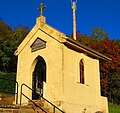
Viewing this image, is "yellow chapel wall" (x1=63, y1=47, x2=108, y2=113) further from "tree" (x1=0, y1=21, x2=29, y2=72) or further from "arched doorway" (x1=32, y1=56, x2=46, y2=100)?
"tree" (x1=0, y1=21, x2=29, y2=72)

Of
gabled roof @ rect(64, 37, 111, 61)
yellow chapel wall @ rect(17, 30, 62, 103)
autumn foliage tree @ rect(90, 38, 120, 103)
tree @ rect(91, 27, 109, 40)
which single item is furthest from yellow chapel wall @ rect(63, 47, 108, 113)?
tree @ rect(91, 27, 109, 40)

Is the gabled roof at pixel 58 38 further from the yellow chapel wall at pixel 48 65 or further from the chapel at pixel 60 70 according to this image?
the yellow chapel wall at pixel 48 65

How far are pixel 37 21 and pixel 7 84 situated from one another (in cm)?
1323

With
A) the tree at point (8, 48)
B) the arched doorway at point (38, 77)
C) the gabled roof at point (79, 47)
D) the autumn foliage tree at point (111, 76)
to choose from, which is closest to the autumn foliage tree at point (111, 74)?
the autumn foliage tree at point (111, 76)

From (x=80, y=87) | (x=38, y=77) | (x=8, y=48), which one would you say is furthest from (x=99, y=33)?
(x=80, y=87)

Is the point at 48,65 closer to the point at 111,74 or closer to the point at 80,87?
the point at 80,87

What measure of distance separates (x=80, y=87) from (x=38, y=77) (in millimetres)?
3744

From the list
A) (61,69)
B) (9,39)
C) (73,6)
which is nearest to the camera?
(61,69)

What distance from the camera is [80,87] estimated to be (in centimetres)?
1532

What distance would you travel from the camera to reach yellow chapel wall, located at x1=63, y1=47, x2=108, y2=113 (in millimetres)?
14375

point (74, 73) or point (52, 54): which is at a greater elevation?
point (52, 54)

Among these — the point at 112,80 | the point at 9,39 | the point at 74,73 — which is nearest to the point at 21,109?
the point at 74,73

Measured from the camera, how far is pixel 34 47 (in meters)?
16.6

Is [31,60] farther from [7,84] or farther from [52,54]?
[7,84]
